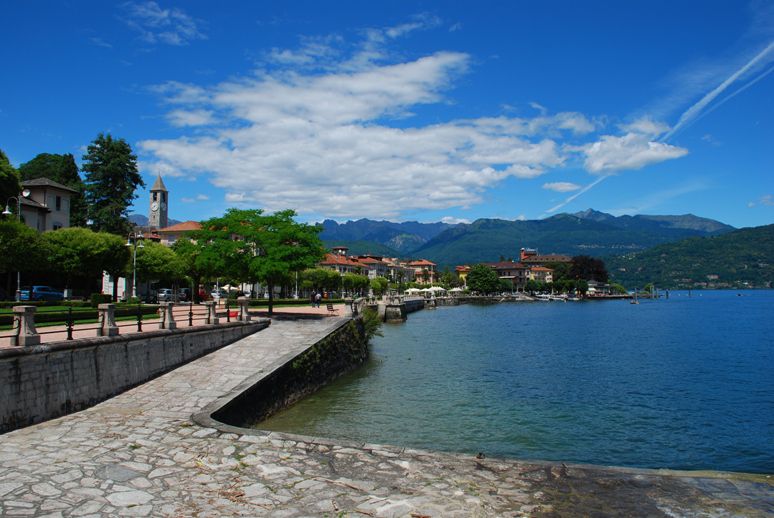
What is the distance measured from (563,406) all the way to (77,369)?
16.3m

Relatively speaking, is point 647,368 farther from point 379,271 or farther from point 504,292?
point 504,292

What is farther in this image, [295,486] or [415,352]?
[415,352]

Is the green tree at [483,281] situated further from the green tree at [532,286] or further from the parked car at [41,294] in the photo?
the parked car at [41,294]

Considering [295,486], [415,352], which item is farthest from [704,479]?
[415,352]

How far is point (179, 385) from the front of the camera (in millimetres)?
17578

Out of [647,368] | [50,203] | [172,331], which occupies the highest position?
[50,203]

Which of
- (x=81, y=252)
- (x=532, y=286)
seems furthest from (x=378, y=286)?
(x=532, y=286)

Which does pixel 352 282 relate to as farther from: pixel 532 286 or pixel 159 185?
pixel 532 286

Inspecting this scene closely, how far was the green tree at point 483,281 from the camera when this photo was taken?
6398 inches

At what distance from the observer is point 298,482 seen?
953 centimetres

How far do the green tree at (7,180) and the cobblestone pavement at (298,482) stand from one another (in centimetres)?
3312

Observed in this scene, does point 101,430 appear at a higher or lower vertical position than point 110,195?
lower

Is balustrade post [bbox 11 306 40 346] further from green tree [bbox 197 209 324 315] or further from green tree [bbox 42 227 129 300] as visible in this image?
green tree [bbox 42 227 129 300]

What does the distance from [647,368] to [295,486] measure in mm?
27499
